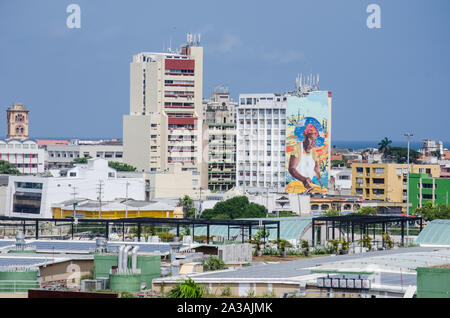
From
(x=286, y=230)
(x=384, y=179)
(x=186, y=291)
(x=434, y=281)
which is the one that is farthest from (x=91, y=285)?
(x=384, y=179)

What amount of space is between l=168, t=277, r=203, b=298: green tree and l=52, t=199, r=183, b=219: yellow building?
10057 centimetres

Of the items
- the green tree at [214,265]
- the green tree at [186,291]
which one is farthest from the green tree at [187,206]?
the green tree at [186,291]

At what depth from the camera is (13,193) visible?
155125 mm

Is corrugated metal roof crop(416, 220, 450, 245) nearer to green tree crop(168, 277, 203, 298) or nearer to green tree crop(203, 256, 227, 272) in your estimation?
green tree crop(203, 256, 227, 272)

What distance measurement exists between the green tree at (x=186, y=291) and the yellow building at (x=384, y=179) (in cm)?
13623

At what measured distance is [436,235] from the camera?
Result: 73.3 metres

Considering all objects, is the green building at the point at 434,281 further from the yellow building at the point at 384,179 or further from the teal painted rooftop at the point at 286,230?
the yellow building at the point at 384,179

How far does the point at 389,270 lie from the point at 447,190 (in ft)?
389

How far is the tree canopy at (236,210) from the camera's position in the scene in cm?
14688

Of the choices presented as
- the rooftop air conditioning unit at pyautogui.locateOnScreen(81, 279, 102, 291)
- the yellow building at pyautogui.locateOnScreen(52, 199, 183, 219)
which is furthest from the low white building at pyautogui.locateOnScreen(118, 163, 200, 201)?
the rooftop air conditioning unit at pyautogui.locateOnScreen(81, 279, 102, 291)
